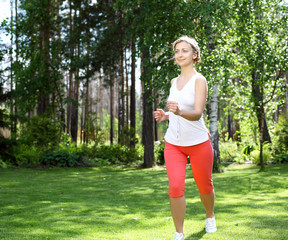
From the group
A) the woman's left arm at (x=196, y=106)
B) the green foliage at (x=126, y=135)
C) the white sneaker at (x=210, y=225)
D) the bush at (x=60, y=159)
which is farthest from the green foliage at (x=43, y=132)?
the woman's left arm at (x=196, y=106)

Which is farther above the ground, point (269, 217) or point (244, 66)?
point (244, 66)

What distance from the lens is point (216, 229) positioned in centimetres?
396

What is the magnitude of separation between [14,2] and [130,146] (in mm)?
17803

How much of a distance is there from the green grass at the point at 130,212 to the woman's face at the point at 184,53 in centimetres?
192

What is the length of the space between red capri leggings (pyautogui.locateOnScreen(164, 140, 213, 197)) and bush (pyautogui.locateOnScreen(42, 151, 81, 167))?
39.6ft

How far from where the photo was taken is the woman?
3260 millimetres

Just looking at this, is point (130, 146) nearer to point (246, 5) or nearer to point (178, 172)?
point (246, 5)

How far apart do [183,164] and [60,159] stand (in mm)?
12364

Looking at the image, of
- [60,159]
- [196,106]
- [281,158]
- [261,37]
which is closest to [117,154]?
[60,159]

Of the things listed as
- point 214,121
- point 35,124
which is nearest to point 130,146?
point 35,124

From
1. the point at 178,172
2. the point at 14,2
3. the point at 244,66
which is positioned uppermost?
the point at 14,2

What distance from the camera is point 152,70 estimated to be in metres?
11.0

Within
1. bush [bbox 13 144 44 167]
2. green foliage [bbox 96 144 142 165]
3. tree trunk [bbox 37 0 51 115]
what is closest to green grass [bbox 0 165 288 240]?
bush [bbox 13 144 44 167]

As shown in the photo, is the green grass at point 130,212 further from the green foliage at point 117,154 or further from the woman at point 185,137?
the green foliage at point 117,154
